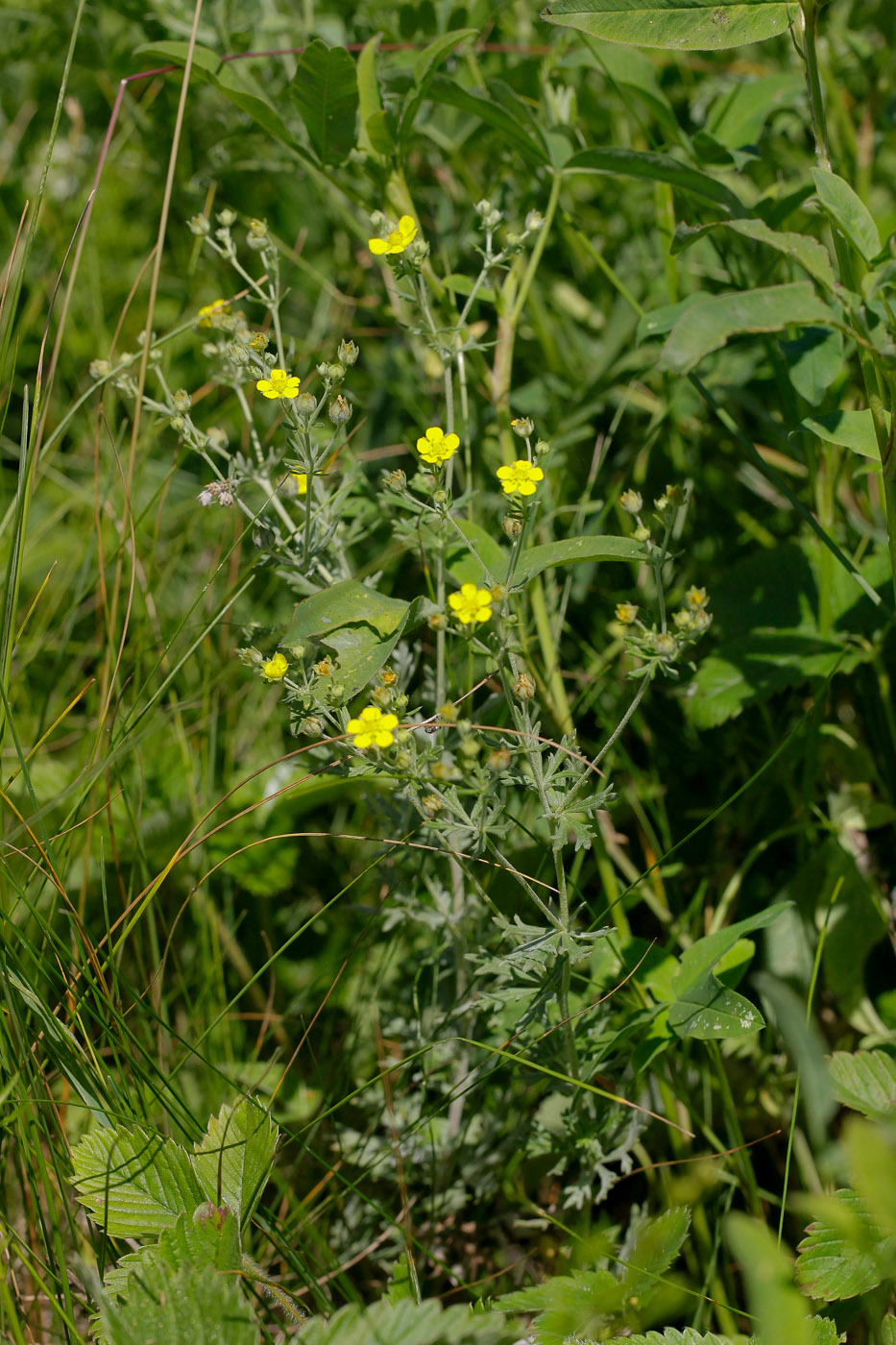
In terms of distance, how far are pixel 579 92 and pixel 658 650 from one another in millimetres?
1724

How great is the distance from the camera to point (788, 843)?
6.55 ft

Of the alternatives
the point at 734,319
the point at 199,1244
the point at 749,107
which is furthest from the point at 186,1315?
the point at 749,107

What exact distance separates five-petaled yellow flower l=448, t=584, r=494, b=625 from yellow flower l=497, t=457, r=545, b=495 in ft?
0.56

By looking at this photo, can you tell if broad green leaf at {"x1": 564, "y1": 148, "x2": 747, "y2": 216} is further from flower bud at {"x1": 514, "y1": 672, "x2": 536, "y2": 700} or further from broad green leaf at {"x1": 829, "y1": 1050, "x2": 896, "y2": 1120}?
broad green leaf at {"x1": 829, "y1": 1050, "x2": 896, "y2": 1120}

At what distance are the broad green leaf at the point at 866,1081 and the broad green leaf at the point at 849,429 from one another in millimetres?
830

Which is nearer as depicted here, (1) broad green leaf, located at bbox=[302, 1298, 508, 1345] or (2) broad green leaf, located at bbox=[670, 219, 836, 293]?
(1) broad green leaf, located at bbox=[302, 1298, 508, 1345]

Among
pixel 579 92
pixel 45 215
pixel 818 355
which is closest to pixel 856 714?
pixel 818 355

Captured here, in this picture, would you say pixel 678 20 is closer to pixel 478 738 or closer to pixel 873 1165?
pixel 478 738

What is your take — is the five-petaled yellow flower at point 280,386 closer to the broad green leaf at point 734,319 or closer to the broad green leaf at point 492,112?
the broad green leaf at point 734,319

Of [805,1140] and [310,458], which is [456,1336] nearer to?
[805,1140]

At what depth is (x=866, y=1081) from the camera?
1435 millimetres

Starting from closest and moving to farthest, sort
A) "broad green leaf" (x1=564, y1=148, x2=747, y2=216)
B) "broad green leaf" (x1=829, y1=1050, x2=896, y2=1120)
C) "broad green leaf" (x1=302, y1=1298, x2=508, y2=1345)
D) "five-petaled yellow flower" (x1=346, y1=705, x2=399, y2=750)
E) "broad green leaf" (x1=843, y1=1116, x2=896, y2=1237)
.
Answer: "broad green leaf" (x1=843, y1=1116, x2=896, y2=1237) < "broad green leaf" (x1=302, y1=1298, x2=508, y2=1345) < "five-petaled yellow flower" (x1=346, y1=705, x2=399, y2=750) < "broad green leaf" (x1=829, y1=1050, x2=896, y2=1120) < "broad green leaf" (x1=564, y1=148, x2=747, y2=216)

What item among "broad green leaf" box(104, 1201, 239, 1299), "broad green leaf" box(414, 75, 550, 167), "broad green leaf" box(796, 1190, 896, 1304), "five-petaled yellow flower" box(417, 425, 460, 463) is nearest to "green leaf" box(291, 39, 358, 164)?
"broad green leaf" box(414, 75, 550, 167)

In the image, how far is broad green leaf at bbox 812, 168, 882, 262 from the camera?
1218 mm
